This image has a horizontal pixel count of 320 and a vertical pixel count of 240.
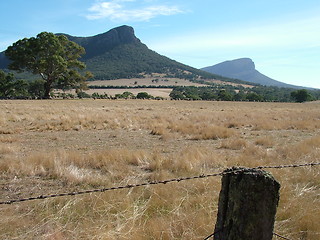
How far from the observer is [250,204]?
211cm

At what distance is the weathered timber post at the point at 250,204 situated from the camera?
82.9 inches

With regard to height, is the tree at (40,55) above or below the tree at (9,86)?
above

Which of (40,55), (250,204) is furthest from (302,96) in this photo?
(250,204)

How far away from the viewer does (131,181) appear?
19.1ft

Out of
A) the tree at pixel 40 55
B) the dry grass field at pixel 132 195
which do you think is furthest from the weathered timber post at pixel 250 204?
the tree at pixel 40 55

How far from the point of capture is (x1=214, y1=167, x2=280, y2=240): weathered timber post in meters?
2.11

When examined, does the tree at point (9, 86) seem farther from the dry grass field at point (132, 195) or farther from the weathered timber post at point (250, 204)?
the weathered timber post at point (250, 204)

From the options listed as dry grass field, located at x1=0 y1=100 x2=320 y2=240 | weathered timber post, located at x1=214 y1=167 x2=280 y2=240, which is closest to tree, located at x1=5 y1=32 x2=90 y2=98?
dry grass field, located at x1=0 y1=100 x2=320 y2=240

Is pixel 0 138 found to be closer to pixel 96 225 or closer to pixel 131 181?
pixel 131 181

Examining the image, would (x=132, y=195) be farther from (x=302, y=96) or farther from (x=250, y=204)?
(x=302, y=96)

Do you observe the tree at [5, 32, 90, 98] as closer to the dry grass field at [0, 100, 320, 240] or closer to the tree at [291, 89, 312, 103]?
the dry grass field at [0, 100, 320, 240]

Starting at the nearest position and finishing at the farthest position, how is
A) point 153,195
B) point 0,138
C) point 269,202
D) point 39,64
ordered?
point 269,202 → point 153,195 → point 0,138 → point 39,64

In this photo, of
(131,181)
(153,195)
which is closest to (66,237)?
(153,195)

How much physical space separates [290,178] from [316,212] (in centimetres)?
179
